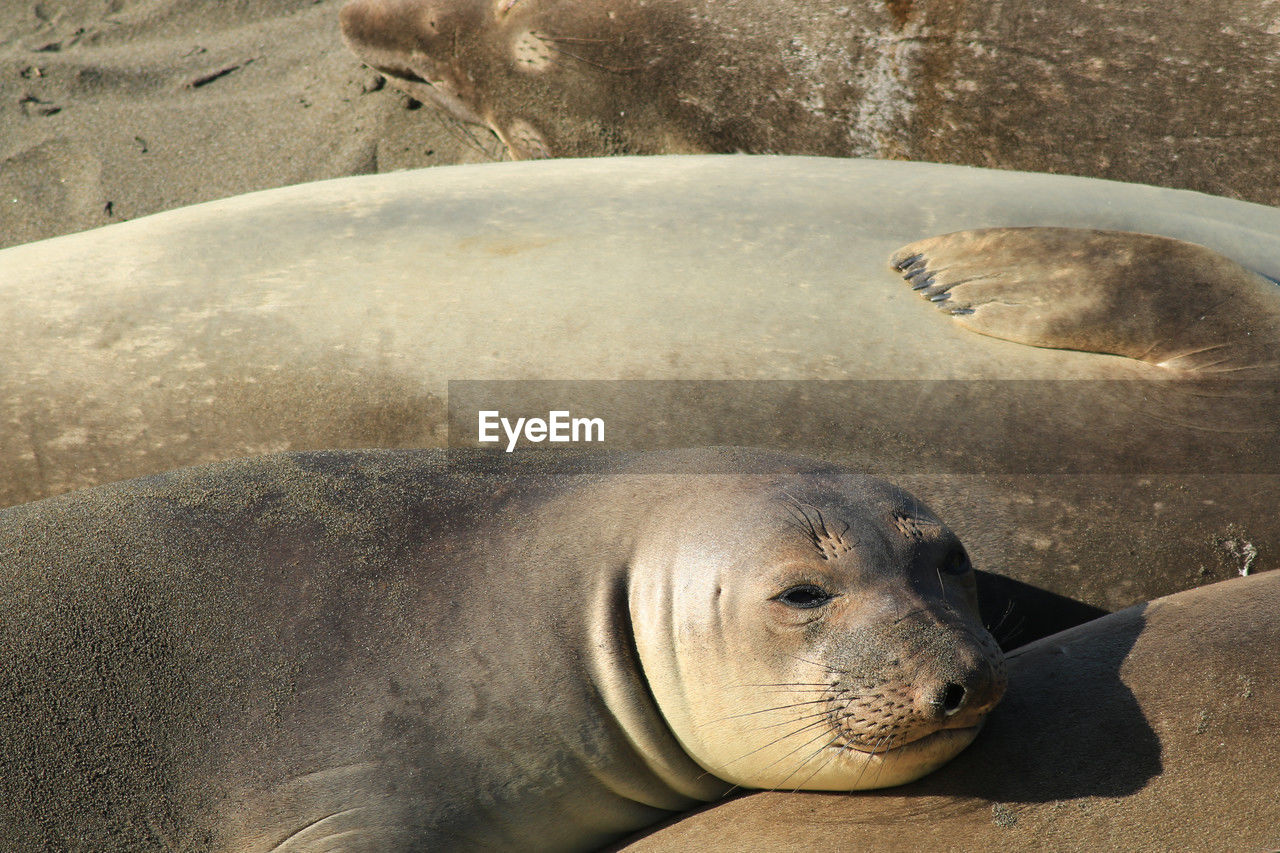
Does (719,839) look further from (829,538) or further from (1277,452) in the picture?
(1277,452)

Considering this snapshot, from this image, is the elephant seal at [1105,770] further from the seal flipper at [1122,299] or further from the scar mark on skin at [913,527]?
the seal flipper at [1122,299]

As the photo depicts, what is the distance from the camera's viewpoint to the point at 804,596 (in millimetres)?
1919

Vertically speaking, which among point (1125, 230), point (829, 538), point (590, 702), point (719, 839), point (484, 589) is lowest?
point (719, 839)

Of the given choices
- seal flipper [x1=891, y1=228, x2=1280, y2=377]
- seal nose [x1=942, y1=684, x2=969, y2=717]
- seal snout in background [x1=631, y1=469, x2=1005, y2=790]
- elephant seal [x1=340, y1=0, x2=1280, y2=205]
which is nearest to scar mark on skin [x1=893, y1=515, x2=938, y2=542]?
seal snout in background [x1=631, y1=469, x2=1005, y2=790]

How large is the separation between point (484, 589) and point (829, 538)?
0.59m

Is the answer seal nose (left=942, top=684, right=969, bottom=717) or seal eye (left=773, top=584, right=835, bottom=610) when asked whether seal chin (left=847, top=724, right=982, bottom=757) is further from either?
seal eye (left=773, top=584, right=835, bottom=610)

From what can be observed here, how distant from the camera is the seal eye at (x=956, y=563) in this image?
78.7 inches

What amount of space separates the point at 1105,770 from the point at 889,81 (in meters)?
2.53

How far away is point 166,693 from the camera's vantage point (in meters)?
1.83

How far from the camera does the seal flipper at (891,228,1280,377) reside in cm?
268

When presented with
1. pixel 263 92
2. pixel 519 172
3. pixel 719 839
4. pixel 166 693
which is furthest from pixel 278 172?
pixel 719 839
